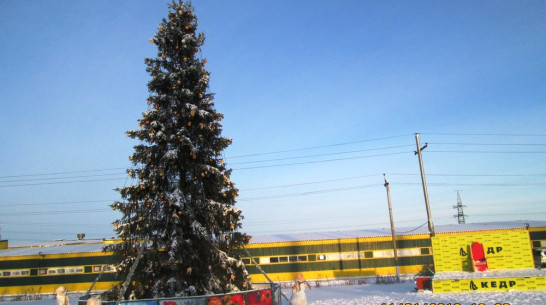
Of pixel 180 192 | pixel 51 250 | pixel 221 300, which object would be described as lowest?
pixel 221 300

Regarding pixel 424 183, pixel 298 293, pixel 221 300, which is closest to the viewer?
pixel 298 293

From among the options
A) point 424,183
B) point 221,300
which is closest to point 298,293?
point 221,300

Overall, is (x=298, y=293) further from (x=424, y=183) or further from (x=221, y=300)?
(x=424, y=183)

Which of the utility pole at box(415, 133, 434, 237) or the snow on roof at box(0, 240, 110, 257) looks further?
the snow on roof at box(0, 240, 110, 257)

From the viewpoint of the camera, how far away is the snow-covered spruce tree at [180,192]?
43.5ft

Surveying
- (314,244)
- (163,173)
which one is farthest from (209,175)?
→ (314,244)

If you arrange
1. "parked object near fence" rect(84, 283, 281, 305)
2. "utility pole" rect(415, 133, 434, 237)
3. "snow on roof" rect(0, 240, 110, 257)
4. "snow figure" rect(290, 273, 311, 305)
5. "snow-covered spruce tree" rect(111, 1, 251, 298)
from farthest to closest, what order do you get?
"snow on roof" rect(0, 240, 110, 257), "utility pole" rect(415, 133, 434, 237), "snow-covered spruce tree" rect(111, 1, 251, 298), "parked object near fence" rect(84, 283, 281, 305), "snow figure" rect(290, 273, 311, 305)

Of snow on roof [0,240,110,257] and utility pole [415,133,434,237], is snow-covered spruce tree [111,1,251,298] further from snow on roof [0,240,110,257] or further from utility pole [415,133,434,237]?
snow on roof [0,240,110,257]

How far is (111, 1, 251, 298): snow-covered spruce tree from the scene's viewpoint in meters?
13.3

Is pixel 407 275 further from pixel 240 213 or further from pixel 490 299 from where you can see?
pixel 240 213

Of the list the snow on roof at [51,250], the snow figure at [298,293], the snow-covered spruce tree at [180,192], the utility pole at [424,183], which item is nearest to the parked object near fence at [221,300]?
the snow figure at [298,293]

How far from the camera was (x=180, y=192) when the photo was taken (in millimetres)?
13680

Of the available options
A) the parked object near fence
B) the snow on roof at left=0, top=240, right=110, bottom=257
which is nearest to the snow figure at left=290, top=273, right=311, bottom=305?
the parked object near fence

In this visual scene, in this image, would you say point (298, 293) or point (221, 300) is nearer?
point (298, 293)
